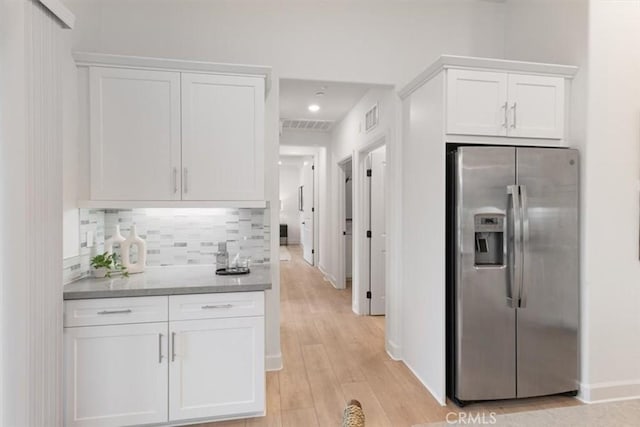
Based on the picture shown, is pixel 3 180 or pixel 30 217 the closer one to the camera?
pixel 3 180

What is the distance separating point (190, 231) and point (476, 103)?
7.70 ft

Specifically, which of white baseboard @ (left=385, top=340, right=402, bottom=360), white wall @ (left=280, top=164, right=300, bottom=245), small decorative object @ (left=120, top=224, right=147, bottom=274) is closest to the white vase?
small decorative object @ (left=120, top=224, right=147, bottom=274)

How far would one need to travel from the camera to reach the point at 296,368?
10.1 feet

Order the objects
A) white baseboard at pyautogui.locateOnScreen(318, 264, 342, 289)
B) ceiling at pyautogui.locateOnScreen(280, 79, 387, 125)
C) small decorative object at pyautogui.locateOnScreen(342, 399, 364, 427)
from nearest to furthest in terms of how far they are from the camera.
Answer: small decorative object at pyautogui.locateOnScreen(342, 399, 364, 427)
ceiling at pyautogui.locateOnScreen(280, 79, 387, 125)
white baseboard at pyautogui.locateOnScreen(318, 264, 342, 289)

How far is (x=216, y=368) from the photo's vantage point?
7.23 ft

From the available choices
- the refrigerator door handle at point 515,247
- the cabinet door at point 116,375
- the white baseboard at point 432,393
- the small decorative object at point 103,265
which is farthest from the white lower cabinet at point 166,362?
the refrigerator door handle at point 515,247

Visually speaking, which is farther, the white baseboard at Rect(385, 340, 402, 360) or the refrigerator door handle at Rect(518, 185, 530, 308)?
the white baseboard at Rect(385, 340, 402, 360)

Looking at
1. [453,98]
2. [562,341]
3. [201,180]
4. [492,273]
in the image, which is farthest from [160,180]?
[562,341]

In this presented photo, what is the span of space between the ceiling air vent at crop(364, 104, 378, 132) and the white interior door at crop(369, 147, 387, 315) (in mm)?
480

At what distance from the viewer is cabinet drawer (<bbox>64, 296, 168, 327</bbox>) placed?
80.7 inches

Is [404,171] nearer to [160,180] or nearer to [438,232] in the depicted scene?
[438,232]

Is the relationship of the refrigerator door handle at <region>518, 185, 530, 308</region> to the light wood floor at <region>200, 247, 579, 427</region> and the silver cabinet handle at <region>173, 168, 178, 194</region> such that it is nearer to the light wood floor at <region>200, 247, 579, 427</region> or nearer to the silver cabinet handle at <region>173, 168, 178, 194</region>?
the light wood floor at <region>200, 247, 579, 427</region>

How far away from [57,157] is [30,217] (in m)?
0.40

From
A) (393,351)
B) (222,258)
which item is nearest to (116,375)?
(222,258)
